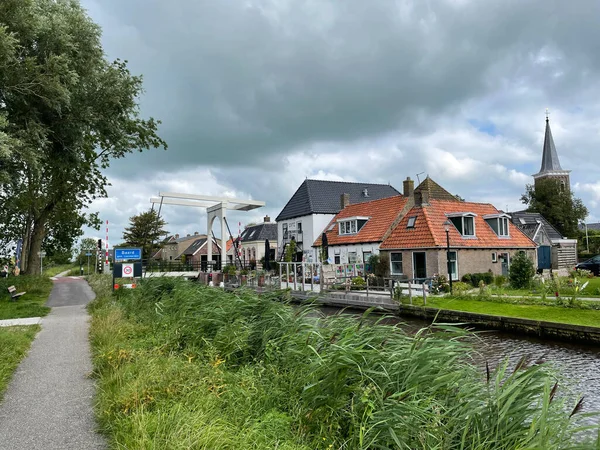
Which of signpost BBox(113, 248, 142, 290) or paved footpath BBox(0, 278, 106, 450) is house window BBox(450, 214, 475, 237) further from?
paved footpath BBox(0, 278, 106, 450)

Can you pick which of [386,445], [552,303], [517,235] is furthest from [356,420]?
[517,235]

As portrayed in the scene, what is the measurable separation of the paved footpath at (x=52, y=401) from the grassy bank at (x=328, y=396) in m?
0.22

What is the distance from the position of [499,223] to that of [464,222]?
125 inches

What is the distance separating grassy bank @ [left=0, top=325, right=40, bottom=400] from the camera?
18.8ft

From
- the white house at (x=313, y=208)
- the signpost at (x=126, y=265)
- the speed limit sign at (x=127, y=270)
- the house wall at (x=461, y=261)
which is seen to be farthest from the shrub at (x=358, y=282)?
the white house at (x=313, y=208)

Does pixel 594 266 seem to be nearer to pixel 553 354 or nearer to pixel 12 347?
pixel 553 354

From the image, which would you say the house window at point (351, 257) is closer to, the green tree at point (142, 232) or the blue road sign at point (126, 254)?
the blue road sign at point (126, 254)

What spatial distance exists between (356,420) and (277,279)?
20.9 m

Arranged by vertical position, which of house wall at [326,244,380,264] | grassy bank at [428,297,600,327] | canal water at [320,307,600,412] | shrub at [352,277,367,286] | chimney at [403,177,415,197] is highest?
chimney at [403,177,415,197]

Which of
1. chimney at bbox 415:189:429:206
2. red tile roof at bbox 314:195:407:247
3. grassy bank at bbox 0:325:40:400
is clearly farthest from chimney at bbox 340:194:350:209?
grassy bank at bbox 0:325:40:400

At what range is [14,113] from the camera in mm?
12562

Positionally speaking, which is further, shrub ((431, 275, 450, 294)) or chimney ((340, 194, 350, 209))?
chimney ((340, 194, 350, 209))

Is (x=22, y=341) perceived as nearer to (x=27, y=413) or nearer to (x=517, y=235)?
(x=27, y=413)

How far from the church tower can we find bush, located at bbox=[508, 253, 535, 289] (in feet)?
178
